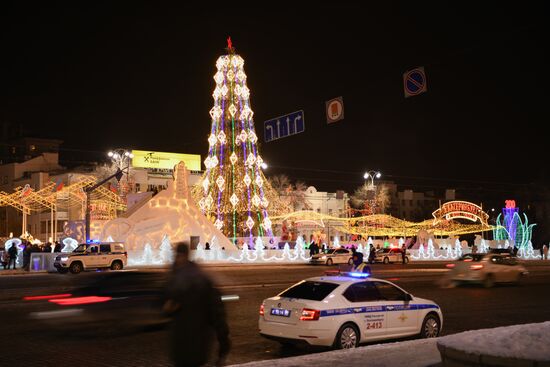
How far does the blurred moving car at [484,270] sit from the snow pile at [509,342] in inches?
646

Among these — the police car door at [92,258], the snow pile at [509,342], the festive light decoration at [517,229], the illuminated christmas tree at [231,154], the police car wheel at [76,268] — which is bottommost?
the snow pile at [509,342]

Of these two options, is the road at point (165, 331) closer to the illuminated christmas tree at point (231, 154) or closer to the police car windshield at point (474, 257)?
the police car windshield at point (474, 257)

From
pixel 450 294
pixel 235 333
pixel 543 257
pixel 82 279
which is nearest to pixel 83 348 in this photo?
pixel 82 279

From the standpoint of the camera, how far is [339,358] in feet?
30.1

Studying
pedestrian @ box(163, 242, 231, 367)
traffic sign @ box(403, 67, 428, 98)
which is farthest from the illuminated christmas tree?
pedestrian @ box(163, 242, 231, 367)

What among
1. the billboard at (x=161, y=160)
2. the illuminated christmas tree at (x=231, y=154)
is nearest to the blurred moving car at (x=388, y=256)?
the illuminated christmas tree at (x=231, y=154)

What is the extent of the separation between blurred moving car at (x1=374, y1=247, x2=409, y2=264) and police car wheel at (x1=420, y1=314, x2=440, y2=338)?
123 feet

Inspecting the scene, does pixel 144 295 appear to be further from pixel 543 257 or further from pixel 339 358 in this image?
pixel 543 257

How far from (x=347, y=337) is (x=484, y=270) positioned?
1520 centimetres

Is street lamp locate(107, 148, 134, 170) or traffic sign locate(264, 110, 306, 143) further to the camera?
street lamp locate(107, 148, 134, 170)

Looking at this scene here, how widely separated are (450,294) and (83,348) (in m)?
13.9

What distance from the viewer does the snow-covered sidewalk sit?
22.2 feet

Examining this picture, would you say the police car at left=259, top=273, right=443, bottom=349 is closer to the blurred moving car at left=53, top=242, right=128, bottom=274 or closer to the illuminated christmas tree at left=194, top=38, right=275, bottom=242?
the blurred moving car at left=53, top=242, right=128, bottom=274

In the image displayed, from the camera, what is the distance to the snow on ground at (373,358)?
8719 millimetres
